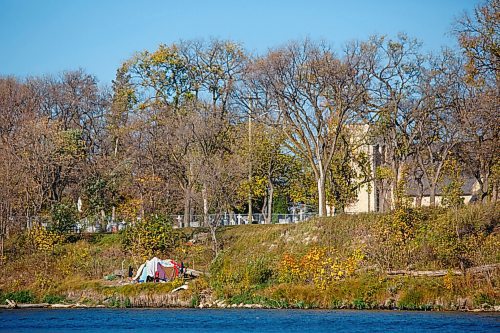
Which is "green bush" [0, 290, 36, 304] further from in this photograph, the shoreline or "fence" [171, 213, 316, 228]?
"fence" [171, 213, 316, 228]

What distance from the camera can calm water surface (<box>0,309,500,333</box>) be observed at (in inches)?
1481

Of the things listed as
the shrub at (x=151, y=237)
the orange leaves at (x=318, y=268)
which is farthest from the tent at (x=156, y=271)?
the orange leaves at (x=318, y=268)

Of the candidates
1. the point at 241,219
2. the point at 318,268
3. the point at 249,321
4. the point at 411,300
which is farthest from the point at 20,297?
the point at 241,219

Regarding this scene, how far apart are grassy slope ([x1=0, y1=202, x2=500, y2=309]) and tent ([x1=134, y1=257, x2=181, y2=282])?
190 cm

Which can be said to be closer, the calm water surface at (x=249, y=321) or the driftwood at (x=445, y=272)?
the calm water surface at (x=249, y=321)

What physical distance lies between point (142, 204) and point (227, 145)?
8.28m

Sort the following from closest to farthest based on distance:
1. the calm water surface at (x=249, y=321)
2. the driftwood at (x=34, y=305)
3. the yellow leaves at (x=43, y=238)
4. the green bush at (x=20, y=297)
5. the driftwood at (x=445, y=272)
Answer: the calm water surface at (x=249, y=321)
the driftwood at (x=445, y=272)
the driftwood at (x=34, y=305)
the green bush at (x=20, y=297)
the yellow leaves at (x=43, y=238)

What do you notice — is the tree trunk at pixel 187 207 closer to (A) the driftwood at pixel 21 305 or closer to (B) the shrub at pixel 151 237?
(B) the shrub at pixel 151 237

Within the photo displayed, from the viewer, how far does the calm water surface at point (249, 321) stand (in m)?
37.6

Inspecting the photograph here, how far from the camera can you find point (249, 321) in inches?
1629

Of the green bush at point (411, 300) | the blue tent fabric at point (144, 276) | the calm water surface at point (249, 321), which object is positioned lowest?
the calm water surface at point (249, 321)

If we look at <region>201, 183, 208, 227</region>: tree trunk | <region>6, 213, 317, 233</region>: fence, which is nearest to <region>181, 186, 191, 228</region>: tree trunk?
<region>6, 213, 317, 233</region>: fence

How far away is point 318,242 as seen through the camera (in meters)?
56.3

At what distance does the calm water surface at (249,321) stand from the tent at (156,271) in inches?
262
